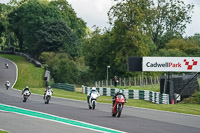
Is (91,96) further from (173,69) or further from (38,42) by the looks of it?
(38,42)

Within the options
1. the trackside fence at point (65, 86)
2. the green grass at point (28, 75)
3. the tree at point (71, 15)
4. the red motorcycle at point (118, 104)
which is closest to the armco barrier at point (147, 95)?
the trackside fence at point (65, 86)

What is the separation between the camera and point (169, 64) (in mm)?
44344

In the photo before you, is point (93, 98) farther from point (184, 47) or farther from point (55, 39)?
point (55, 39)

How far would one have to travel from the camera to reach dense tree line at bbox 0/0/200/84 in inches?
2931

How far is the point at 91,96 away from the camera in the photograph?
28.0 meters

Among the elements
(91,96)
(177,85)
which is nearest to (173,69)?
(177,85)

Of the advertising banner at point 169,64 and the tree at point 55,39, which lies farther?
the tree at point 55,39

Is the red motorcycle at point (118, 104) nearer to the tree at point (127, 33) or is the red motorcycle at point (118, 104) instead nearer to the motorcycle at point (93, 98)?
the motorcycle at point (93, 98)

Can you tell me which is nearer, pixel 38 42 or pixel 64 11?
pixel 38 42

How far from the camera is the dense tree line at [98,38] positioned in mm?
74438

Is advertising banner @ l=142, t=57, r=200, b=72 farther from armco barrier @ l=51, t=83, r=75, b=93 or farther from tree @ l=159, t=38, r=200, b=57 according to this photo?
tree @ l=159, t=38, r=200, b=57

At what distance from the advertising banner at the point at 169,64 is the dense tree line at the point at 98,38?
28.1m

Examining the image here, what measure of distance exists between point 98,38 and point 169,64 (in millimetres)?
42201

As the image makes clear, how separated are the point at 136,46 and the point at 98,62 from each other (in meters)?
10.6
